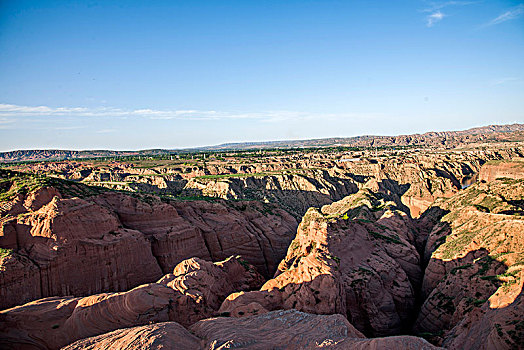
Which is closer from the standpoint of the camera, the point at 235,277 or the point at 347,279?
the point at 347,279

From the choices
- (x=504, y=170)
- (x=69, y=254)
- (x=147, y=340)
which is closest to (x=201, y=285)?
(x=147, y=340)

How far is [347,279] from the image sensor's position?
1884 centimetres

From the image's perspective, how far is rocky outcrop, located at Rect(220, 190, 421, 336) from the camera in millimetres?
16078

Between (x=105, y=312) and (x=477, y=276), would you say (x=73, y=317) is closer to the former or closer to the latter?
(x=105, y=312)

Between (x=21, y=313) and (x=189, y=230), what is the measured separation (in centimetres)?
1253

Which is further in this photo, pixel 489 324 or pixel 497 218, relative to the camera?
pixel 497 218

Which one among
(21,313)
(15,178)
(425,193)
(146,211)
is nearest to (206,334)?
(21,313)

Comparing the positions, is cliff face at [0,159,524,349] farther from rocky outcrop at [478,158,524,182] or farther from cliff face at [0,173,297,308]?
rocky outcrop at [478,158,524,182]

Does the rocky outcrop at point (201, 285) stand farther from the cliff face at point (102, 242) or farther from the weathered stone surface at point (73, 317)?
the cliff face at point (102, 242)

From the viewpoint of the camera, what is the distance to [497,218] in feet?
77.8

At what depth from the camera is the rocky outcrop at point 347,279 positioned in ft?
52.7

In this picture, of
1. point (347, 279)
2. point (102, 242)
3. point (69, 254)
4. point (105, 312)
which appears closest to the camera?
point (105, 312)

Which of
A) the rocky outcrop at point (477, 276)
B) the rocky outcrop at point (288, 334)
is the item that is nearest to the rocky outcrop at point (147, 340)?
the rocky outcrop at point (288, 334)

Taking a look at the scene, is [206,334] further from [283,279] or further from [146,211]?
[146,211]
